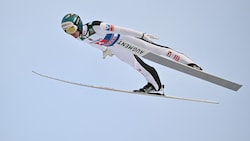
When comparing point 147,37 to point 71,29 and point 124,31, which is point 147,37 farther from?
point 71,29

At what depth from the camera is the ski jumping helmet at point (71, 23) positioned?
13.7m

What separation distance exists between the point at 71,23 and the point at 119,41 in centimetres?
133

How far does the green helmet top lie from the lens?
13719 millimetres

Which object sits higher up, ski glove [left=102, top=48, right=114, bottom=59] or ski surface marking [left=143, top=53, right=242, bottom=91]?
ski surface marking [left=143, top=53, right=242, bottom=91]

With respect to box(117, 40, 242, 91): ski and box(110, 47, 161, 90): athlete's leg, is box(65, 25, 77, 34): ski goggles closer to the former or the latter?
box(117, 40, 242, 91): ski

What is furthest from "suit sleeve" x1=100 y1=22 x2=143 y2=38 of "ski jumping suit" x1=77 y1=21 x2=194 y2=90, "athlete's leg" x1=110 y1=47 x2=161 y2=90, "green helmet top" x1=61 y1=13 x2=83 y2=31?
"athlete's leg" x1=110 y1=47 x2=161 y2=90

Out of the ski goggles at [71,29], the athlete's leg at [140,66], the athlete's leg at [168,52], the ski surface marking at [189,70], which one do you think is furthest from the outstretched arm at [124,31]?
the athlete's leg at [140,66]

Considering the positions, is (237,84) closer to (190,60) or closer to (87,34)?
(190,60)

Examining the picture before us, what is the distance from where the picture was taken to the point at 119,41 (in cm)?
1416

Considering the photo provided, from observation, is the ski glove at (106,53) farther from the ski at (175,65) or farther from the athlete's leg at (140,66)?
the ski at (175,65)

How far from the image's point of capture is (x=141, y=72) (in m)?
15.1

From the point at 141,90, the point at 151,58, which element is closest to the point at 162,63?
the point at 151,58

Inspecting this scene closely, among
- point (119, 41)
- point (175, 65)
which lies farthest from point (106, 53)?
point (175, 65)

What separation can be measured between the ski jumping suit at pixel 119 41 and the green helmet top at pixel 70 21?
0.27 metres
